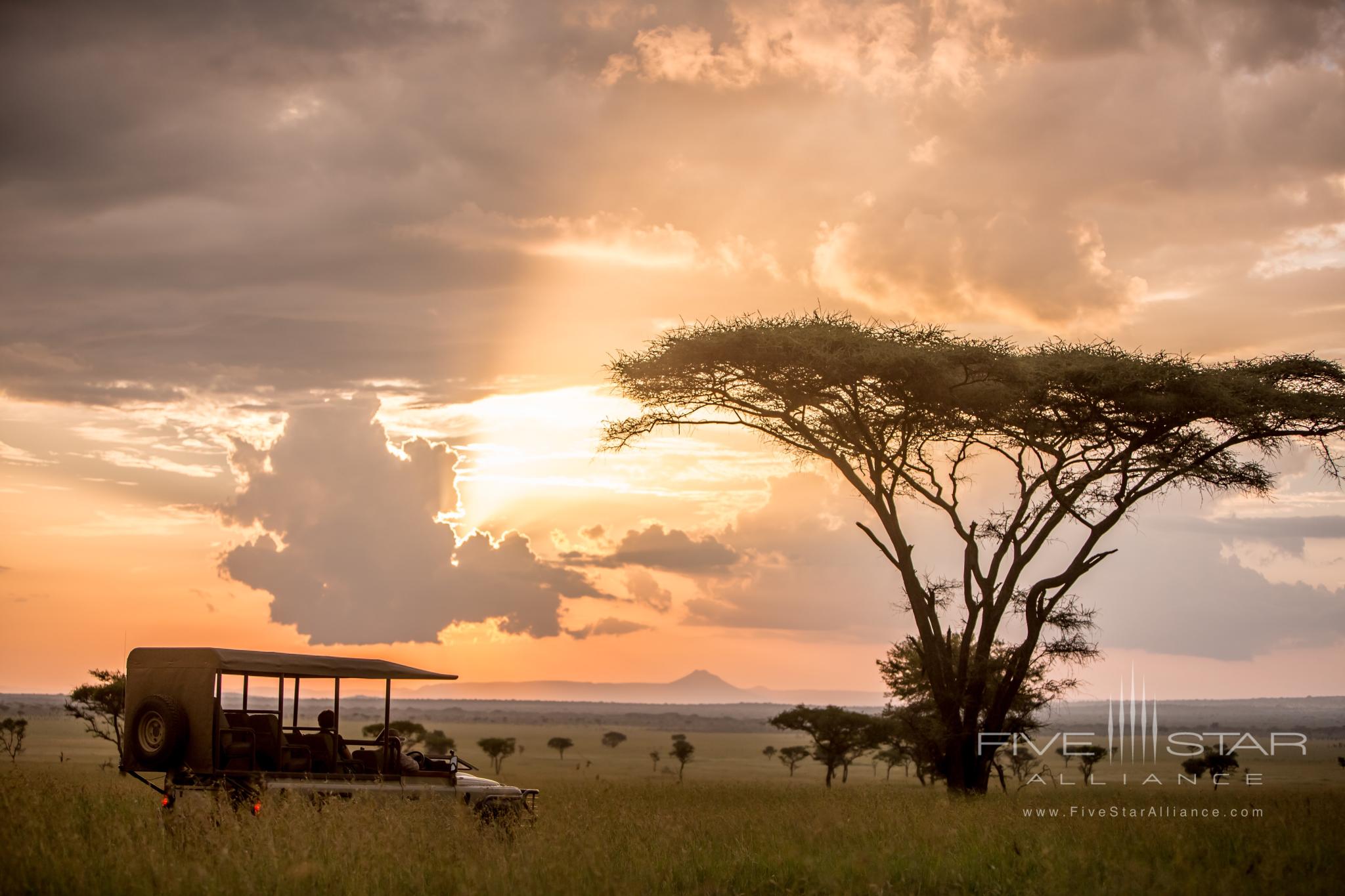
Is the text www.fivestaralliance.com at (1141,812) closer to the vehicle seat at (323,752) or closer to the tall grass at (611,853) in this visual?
the tall grass at (611,853)

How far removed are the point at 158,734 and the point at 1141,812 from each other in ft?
49.0

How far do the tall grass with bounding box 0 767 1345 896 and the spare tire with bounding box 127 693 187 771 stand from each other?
0.75 m

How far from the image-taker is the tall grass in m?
10.7

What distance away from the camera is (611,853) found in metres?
12.5

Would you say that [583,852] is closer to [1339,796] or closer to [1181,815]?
[1181,815]

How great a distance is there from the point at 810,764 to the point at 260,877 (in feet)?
417

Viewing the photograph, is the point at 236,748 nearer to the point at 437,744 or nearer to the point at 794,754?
the point at 437,744

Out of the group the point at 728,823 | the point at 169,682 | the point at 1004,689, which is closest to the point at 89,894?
the point at 169,682

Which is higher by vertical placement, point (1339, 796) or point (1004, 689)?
point (1004, 689)

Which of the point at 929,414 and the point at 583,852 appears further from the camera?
the point at 929,414

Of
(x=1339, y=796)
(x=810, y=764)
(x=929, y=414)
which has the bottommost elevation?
(x=810, y=764)

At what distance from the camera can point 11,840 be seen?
1194cm

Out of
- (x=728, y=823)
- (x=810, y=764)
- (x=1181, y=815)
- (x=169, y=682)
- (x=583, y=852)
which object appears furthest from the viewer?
(x=810, y=764)

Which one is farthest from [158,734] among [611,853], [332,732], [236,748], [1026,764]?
[1026,764]
